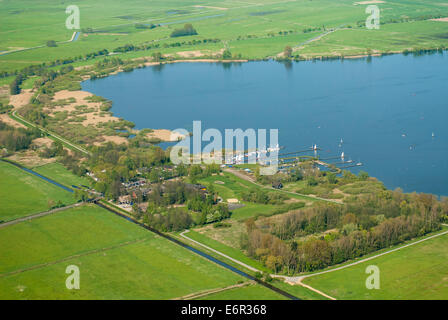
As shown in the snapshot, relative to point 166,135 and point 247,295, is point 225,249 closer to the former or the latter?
point 247,295

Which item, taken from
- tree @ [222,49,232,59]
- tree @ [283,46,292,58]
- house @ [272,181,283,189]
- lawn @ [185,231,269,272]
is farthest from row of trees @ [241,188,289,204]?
tree @ [222,49,232,59]

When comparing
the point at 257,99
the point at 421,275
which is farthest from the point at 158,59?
the point at 421,275

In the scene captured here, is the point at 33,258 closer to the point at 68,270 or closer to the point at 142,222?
the point at 68,270

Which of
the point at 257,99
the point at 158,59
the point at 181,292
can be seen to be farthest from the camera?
the point at 158,59

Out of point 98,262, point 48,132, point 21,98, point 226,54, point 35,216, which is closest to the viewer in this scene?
point 98,262

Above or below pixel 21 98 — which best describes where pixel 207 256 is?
below

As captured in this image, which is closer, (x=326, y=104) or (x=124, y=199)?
(x=124, y=199)

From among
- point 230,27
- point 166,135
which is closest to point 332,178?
point 166,135
